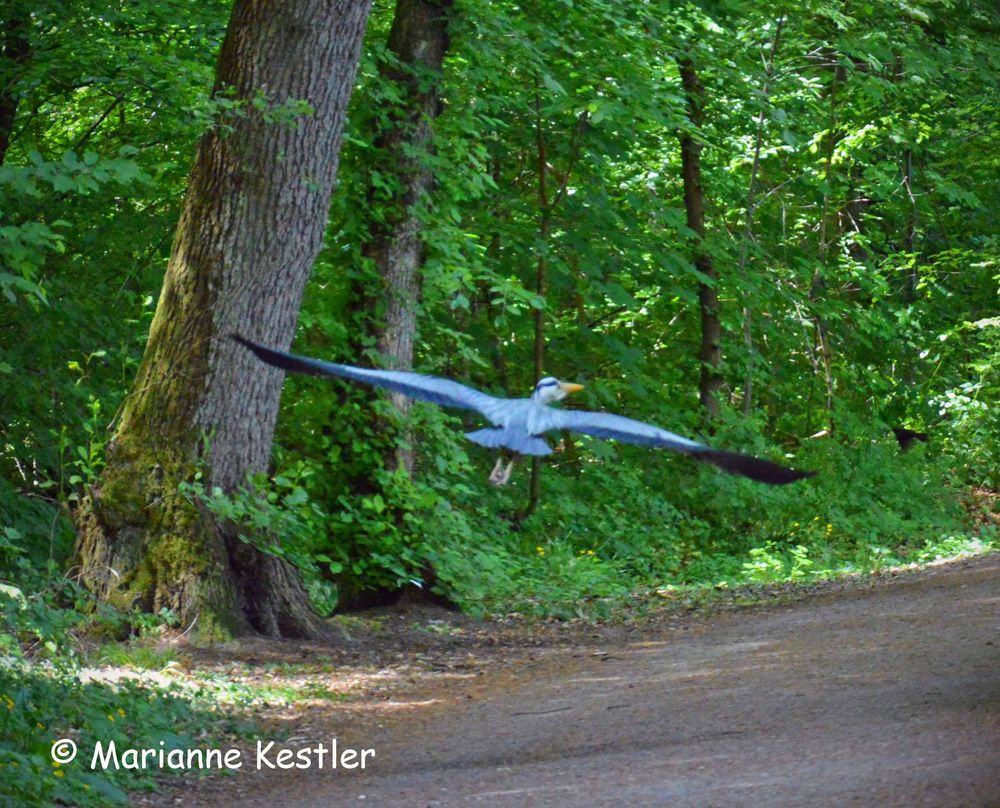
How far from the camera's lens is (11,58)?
11008 mm

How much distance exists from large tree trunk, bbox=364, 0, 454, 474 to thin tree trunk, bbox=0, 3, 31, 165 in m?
2.78

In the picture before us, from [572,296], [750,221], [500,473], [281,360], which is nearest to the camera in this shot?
[281,360]

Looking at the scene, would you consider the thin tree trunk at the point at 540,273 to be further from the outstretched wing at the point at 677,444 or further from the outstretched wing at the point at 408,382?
the outstretched wing at the point at 677,444

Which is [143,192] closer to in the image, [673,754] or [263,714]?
[263,714]

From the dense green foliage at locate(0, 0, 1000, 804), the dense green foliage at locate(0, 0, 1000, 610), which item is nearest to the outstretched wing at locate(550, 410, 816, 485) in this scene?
the dense green foliage at locate(0, 0, 1000, 804)

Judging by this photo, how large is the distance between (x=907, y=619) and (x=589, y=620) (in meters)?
2.49

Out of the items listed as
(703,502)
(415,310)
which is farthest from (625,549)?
(415,310)

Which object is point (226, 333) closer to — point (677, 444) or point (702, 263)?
point (677, 444)

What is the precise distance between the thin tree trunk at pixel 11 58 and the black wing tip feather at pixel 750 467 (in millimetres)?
7189

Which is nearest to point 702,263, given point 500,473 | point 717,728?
point 717,728

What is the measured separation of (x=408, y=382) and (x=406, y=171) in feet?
17.2

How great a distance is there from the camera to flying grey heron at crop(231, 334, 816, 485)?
16.7 ft

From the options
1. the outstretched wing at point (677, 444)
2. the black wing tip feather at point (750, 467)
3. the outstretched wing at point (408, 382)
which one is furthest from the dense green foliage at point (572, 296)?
the black wing tip feather at point (750, 467)

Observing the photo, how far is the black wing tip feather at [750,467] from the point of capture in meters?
5.01
